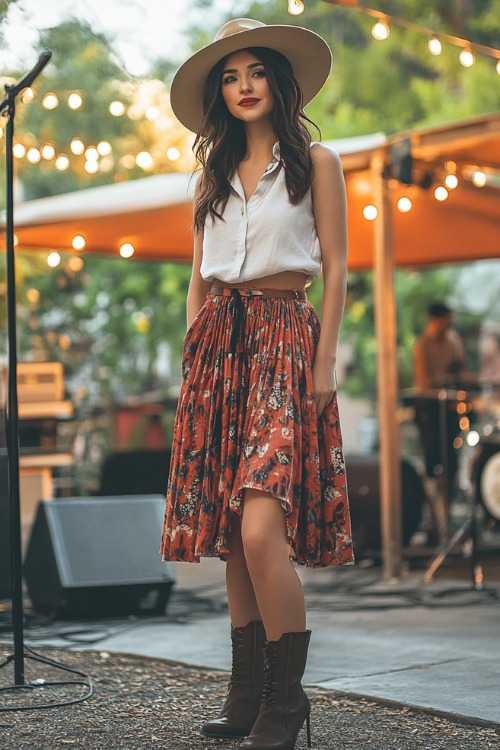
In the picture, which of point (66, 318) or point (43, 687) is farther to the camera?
point (66, 318)

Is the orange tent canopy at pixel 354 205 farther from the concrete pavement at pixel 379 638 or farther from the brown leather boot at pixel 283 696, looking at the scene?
the brown leather boot at pixel 283 696

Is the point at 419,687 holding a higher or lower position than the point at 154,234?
lower

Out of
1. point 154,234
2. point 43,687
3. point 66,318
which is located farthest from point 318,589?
point 66,318

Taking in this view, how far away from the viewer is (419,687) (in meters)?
3.57

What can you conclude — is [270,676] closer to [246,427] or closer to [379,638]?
[246,427]

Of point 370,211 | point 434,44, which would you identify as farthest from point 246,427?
point 370,211

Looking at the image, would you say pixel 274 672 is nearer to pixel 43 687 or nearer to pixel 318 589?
pixel 43 687

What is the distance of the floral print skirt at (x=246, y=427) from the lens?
2.90 m

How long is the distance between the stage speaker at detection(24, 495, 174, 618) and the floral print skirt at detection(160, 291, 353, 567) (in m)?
2.20

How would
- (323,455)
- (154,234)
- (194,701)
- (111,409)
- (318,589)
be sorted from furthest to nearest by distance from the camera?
Result: (111,409), (154,234), (318,589), (194,701), (323,455)

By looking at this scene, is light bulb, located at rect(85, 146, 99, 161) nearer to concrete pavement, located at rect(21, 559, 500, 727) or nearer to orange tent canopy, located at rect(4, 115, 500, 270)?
orange tent canopy, located at rect(4, 115, 500, 270)

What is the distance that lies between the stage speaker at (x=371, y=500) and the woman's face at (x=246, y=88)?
430 cm

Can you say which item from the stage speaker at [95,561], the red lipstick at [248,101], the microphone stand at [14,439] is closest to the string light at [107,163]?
the stage speaker at [95,561]

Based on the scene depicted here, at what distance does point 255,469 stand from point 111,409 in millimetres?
9871
